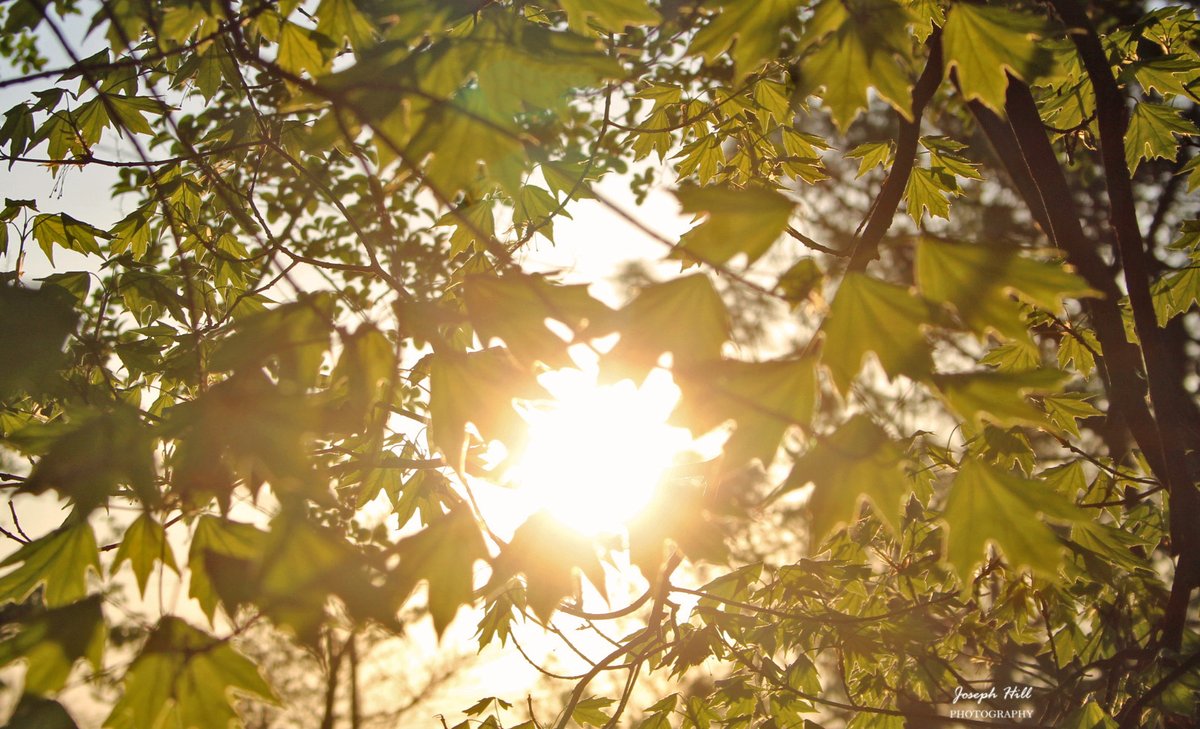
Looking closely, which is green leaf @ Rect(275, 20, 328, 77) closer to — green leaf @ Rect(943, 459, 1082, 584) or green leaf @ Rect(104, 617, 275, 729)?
green leaf @ Rect(104, 617, 275, 729)

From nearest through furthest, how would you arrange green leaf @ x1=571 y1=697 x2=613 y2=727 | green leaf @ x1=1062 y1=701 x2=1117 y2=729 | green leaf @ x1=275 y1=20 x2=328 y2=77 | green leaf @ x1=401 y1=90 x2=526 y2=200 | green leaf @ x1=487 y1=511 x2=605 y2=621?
green leaf @ x1=401 y1=90 x2=526 y2=200
green leaf @ x1=487 y1=511 x2=605 y2=621
green leaf @ x1=275 y1=20 x2=328 y2=77
green leaf @ x1=1062 y1=701 x2=1117 y2=729
green leaf @ x1=571 y1=697 x2=613 y2=727

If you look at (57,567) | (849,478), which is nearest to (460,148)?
(849,478)

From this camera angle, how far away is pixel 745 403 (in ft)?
3.55

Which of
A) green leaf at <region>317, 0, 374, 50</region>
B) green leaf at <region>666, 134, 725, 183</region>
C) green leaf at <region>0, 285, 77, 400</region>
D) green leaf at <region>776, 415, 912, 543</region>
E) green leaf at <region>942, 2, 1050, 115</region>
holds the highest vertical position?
green leaf at <region>317, 0, 374, 50</region>

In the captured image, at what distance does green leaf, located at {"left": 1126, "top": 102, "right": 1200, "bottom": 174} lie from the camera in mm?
2797

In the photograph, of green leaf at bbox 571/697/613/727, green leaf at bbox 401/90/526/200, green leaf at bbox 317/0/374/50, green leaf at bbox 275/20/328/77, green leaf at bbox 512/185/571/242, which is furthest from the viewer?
green leaf at bbox 512/185/571/242

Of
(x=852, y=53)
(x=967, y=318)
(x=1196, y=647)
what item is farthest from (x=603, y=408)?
(x=1196, y=647)

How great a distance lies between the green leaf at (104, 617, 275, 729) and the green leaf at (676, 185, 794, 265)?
3.02 ft

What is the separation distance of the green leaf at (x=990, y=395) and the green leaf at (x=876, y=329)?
0.24 ft

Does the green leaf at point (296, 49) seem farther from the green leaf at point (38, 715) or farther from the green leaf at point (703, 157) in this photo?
the green leaf at point (703, 157)

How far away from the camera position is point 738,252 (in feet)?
3.54

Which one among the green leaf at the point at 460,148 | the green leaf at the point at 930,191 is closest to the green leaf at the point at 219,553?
the green leaf at the point at 460,148

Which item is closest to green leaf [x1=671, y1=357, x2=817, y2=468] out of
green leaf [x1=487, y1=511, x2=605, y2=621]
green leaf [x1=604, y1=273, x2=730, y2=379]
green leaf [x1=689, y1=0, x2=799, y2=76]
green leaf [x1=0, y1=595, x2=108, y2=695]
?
green leaf [x1=604, y1=273, x2=730, y2=379]

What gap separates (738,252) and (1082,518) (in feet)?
2.19
